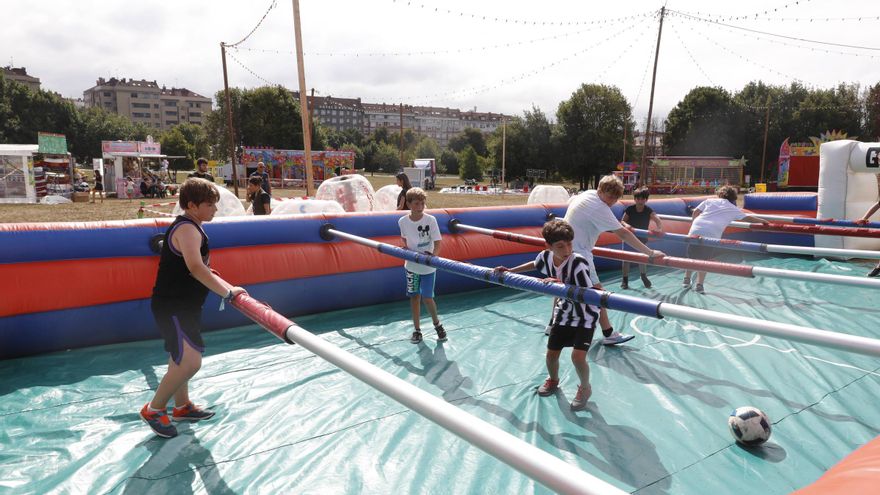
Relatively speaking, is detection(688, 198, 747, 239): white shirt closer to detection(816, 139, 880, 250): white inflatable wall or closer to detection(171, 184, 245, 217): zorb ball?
detection(816, 139, 880, 250): white inflatable wall

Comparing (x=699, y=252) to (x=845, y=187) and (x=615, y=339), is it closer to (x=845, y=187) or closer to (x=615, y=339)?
(x=615, y=339)

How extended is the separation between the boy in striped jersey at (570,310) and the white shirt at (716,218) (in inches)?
193

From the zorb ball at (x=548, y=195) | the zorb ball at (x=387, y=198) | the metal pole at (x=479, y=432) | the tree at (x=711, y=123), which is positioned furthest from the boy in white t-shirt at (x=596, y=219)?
the tree at (x=711, y=123)

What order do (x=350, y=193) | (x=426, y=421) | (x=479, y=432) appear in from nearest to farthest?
(x=479, y=432) < (x=426, y=421) < (x=350, y=193)

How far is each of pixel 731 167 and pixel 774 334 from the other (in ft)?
161

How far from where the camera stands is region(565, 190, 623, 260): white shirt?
5.34 meters

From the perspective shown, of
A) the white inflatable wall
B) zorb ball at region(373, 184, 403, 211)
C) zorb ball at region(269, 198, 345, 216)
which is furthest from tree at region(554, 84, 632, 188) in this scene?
zorb ball at region(269, 198, 345, 216)

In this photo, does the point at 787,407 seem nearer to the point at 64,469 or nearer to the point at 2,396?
the point at 64,469

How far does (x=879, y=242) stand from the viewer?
11.3 metres

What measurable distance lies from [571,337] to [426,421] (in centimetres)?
136

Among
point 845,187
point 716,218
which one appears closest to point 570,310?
point 716,218

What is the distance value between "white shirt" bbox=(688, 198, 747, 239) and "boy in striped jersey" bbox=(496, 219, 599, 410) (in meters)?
4.89

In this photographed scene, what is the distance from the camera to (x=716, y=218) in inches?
321

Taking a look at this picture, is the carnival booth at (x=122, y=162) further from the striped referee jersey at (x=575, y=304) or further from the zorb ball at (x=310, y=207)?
the striped referee jersey at (x=575, y=304)
